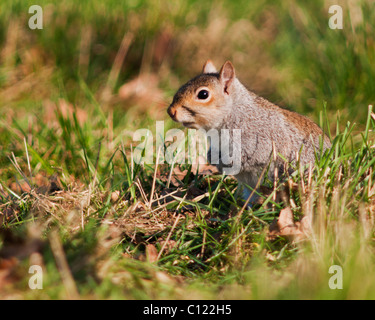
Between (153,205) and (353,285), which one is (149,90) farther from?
(353,285)

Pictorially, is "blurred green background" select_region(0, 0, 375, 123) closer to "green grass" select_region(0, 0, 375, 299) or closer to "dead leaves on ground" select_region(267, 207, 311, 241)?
"green grass" select_region(0, 0, 375, 299)

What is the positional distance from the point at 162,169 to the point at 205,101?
1.96ft

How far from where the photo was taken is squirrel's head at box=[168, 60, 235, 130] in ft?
10.3

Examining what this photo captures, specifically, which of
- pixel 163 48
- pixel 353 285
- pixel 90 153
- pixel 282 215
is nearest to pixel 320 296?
pixel 353 285


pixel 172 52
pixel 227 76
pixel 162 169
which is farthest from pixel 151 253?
pixel 172 52

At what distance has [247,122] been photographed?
323 cm

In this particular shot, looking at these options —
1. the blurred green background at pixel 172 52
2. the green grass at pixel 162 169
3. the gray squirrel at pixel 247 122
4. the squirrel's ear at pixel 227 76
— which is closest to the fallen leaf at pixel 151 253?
the green grass at pixel 162 169

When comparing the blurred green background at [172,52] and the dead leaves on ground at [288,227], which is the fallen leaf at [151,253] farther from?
the blurred green background at [172,52]

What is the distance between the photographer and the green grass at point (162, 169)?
2.24 m

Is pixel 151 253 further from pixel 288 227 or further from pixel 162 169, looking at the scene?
pixel 162 169

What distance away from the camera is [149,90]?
5.40 metres

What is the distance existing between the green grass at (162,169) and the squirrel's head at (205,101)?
342 millimetres

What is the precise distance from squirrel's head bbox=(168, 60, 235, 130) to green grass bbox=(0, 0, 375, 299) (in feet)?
1.12

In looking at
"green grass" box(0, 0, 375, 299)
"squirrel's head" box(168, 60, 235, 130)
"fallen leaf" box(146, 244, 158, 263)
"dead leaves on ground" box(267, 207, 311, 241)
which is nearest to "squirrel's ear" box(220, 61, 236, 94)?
"squirrel's head" box(168, 60, 235, 130)
